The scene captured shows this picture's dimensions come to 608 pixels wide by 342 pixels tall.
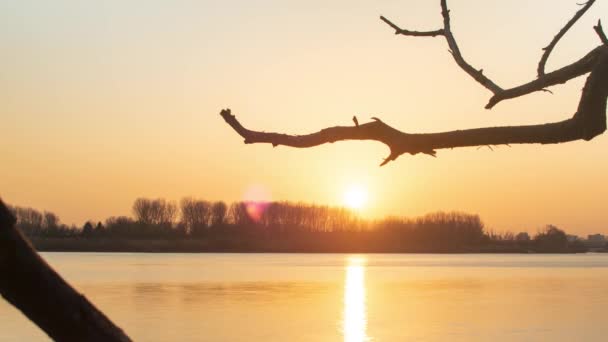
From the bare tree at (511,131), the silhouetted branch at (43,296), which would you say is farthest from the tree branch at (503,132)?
the silhouetted branch at (43,296)

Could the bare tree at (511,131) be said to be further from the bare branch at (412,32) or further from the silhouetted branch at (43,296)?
the silhouetted branch at (43,296)

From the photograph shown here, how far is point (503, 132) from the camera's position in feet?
5.49

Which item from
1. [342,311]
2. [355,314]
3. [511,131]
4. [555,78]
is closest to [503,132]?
[511,131]

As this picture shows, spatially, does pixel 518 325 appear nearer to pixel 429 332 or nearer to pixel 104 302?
pixel 429 332

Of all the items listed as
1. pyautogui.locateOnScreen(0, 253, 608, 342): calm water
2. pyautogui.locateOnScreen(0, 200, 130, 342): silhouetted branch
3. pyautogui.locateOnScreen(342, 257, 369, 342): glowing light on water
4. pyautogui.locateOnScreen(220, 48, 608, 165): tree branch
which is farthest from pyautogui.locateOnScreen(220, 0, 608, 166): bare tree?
pyautogui.locateOnScreen(342, 257, 369, 342): glowing light on water

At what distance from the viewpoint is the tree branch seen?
1.65 meters

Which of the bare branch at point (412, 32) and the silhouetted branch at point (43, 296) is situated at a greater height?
the bare branch at point (412, 32)

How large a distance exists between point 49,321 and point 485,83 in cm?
108

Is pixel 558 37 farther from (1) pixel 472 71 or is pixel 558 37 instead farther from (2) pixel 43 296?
(2) pixel 43 296

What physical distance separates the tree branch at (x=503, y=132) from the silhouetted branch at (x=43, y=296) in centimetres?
56

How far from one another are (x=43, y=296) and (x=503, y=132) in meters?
0.91

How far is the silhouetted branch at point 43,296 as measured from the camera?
115 cm

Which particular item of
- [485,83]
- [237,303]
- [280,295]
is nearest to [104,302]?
[237,303]

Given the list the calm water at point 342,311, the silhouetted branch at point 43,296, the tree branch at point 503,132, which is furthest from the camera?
the calm water at point 342,311
